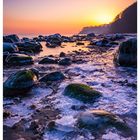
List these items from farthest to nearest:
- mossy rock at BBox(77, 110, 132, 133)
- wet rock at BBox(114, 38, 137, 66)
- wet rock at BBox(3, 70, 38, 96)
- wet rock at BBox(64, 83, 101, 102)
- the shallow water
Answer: wet rock at BBox(114, 38, 137, 66) → wet rock at BBox(3, 70, 38, 96) → wet rock at BBox(64, 83, 101, 102) → mossy rock at BBox(77, 110, 132, 133) → the shallow water

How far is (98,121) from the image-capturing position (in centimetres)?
446

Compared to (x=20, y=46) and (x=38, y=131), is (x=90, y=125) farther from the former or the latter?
(x=20, y=46)

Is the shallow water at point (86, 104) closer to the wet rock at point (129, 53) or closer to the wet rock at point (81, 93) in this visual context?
the wet rock at point (81, 93)

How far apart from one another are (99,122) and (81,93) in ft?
5.70

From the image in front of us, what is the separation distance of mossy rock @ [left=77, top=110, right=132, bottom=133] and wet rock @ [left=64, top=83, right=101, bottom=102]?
49.4 inches

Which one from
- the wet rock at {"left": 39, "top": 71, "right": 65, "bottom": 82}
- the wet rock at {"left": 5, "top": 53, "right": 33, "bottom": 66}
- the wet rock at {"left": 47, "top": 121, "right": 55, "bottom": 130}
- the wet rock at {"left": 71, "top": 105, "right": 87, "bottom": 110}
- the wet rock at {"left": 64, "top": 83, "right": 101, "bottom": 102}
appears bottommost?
the wet rock at {"left": 47, "top": 121, "right": 55, "bottom": 130}

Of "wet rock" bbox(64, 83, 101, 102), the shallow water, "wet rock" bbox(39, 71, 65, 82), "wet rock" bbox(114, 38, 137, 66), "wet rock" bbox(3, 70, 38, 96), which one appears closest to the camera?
the shallow water

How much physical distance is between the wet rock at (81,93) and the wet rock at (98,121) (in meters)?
1.25

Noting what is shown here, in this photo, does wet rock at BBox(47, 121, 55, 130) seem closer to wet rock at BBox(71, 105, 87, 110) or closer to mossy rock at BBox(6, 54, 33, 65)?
wet rock at BBox(71, 105, 87, 110)

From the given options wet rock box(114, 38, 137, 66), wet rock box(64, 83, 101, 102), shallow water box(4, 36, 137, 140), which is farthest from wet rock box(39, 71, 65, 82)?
wet rock box(114, 38, 137, 66)

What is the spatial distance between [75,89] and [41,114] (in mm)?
1329

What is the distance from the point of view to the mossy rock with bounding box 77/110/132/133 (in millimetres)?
4395

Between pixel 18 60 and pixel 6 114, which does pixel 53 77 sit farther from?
pixel 18 60

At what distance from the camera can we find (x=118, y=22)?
87812 millimetres
